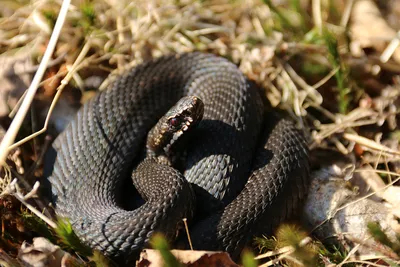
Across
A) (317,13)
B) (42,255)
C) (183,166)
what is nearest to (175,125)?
(183,166)

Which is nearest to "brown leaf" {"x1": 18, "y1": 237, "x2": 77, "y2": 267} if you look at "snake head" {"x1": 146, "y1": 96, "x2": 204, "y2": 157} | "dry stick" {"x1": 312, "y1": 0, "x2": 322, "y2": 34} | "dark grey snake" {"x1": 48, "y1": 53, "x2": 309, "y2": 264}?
"dark grey snake" {"x1": 48, "y1": 53, "x2": 309, "y2": 264}

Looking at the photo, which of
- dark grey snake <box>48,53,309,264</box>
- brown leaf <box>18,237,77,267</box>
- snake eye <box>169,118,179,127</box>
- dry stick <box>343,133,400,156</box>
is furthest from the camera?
dry stick <box>343,133,400,156</box>

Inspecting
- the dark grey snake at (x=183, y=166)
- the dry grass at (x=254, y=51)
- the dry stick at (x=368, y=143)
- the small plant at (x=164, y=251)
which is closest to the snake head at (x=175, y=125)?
the dark grey snake at (x=183, y=166)

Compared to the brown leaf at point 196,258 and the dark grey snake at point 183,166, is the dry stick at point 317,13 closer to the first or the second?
the dark grey snake at point 183,166

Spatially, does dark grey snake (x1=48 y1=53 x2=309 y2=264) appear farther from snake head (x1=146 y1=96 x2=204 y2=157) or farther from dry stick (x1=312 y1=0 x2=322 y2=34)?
dry stick (x1=312 y1=0 x2=322 y2=34)

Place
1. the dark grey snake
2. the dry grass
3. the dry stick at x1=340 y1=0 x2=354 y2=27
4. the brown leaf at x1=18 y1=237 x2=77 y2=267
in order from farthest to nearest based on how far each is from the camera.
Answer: the dry stick at x1=340 y1=0 x2=354 y2=27 < the dry grass < the dark grey snake < the brown leaf at x1=18 y1=237 x2=77 y2=267

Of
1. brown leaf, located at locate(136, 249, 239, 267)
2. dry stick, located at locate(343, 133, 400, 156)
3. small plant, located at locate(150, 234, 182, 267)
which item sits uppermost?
small plant, located at locate(150, 234, 182, 267)
